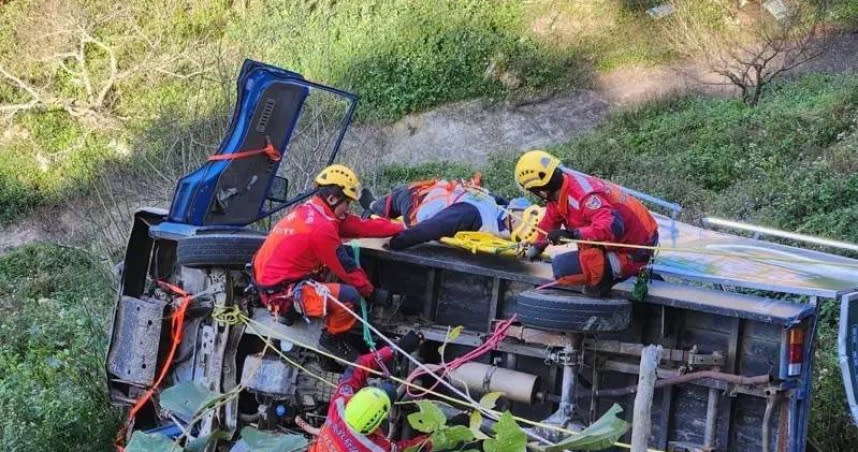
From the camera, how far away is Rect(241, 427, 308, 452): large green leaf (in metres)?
4.72

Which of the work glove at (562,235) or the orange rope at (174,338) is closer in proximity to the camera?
the work glove at (562,235)

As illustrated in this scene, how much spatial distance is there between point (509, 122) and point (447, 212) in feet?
42.5

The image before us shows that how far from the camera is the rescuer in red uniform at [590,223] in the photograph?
4738mm

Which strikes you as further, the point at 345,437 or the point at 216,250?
the point at 216,250

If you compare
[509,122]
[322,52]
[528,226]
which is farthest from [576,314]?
[322,52]

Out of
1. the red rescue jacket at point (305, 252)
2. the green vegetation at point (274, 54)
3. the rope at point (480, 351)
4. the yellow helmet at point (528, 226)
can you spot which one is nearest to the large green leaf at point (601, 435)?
the rope at point (480, 351)

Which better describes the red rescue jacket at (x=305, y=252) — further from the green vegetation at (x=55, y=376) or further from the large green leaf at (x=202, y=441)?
the green vegetation at (x=55, y=376)

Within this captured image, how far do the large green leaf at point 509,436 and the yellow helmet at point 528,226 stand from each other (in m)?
1.80

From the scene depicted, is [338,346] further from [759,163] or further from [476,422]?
[759,163]

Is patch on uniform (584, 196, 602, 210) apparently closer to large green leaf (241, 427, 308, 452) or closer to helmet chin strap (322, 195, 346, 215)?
helmet chin strap (322, 195, 346, 215)

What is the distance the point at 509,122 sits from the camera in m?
18.5

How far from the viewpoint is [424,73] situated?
19500 millimetres

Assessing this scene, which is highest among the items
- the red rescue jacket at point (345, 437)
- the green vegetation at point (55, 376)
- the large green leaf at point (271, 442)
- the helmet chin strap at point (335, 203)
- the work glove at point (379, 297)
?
the helmet chin strap at point (335, 203)

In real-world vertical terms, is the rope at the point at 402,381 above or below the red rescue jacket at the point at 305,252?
below
